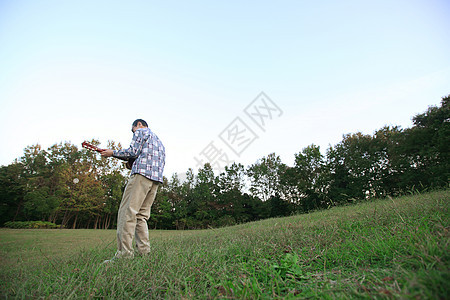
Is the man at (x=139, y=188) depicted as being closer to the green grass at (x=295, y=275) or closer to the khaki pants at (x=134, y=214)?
the khaki pants at (x=134, y=214)

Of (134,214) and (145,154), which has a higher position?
(145,154)

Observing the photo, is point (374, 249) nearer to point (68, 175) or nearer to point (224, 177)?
point (68, 175)

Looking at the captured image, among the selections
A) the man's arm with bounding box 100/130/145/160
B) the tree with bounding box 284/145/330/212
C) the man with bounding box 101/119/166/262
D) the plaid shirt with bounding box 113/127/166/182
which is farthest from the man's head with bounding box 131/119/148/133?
the tree with bounding box 284/145/330/212

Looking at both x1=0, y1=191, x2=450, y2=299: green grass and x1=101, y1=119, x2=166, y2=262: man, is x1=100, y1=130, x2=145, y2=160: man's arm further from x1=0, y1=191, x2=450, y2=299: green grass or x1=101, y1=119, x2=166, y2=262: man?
x1=0, y1=191, x2=450, y2=299: green grass

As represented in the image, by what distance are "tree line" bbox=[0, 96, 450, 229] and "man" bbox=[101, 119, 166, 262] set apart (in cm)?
2181

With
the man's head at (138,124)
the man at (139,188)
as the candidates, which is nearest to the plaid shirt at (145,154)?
the man at (139,188)

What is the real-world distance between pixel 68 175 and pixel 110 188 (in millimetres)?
5199

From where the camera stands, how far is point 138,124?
3586 mm

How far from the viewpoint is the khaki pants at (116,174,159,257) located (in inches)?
105

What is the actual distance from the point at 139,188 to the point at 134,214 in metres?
0.37

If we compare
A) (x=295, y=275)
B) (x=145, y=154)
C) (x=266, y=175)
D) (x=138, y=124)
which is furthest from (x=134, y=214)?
(x=266, y=175)

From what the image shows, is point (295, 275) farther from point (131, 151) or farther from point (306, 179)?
point (306, 179)

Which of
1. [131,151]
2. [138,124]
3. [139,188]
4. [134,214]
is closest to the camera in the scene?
[134,214]

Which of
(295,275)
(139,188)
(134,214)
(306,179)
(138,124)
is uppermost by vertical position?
(306,179)
